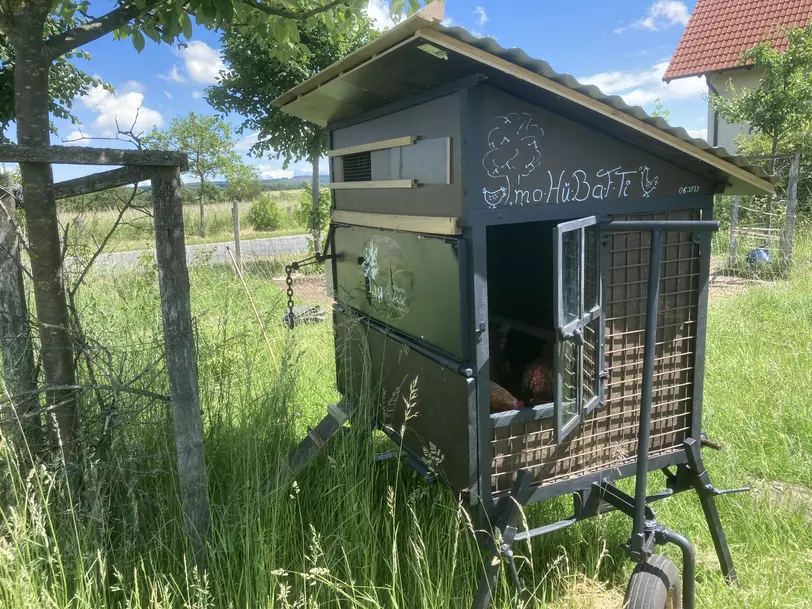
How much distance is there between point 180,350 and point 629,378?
203cm

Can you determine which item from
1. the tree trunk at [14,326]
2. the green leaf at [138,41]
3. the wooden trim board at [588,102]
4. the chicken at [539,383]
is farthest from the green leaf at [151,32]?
the chicken at [539,383]

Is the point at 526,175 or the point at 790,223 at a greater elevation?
the point at 526,175

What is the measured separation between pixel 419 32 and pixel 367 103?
46.4 inches

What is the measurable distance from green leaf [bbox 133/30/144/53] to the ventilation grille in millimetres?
1274

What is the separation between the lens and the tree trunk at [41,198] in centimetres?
239

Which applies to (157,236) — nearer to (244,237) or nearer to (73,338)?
(73,338)

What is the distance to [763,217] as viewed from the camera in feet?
41.1

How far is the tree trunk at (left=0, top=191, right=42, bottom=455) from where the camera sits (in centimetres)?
271

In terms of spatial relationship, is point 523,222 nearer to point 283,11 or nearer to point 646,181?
point 646,181

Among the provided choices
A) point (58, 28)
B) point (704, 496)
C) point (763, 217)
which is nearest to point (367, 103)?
point (704, 496)

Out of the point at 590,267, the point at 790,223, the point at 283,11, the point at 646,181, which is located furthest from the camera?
the point at 790,223

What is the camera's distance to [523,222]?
2814 mm

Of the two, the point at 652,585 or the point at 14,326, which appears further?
the point at 14,326

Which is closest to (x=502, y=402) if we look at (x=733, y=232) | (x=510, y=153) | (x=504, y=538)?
(x=504, y=538)
